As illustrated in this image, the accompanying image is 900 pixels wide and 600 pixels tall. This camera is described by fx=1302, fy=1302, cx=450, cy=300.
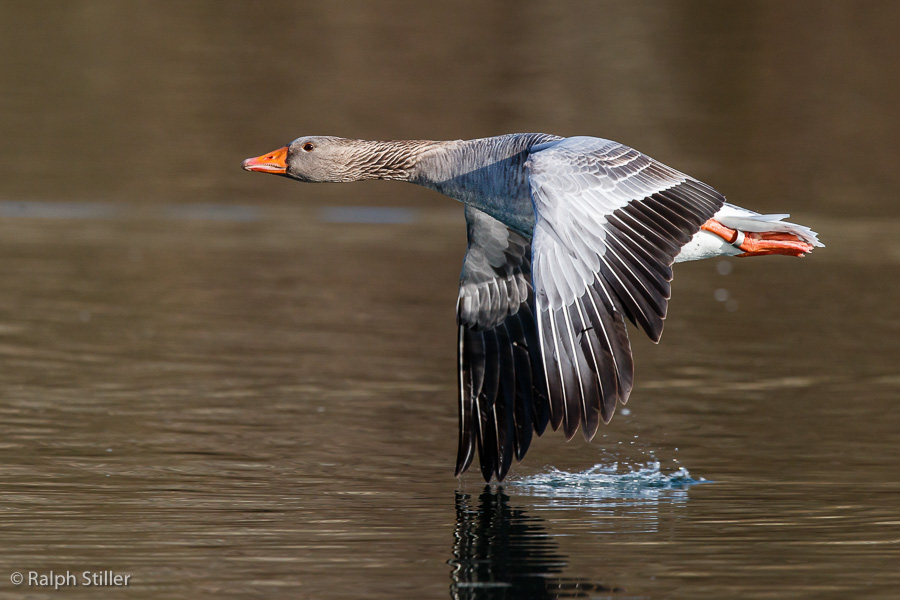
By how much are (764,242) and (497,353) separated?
→ 7.36 feet

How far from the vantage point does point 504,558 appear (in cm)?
751

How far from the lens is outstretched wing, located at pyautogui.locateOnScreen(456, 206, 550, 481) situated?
9703 millimetres

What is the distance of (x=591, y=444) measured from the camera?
10547mm

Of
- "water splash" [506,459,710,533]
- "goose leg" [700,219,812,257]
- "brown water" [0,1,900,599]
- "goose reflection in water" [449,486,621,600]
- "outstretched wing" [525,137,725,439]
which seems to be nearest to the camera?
"goose reflection in water" [449,486,621,600]

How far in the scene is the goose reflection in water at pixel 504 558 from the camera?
22.7 feet

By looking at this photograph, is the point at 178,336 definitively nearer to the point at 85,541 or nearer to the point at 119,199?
the point at 85,541

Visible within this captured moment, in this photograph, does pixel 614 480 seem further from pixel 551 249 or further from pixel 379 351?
pixel 379 351

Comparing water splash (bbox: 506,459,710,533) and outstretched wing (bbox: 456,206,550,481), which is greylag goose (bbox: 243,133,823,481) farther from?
water splash (bbox: 506,459,710,533)

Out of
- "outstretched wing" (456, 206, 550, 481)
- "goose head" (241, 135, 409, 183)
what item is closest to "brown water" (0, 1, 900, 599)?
"outstretched wing" (456, 206, 550, 481)

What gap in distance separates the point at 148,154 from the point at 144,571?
72.7 ft

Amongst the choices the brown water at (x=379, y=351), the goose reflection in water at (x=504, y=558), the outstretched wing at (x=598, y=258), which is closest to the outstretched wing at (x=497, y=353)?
the brown water at (x=379, y=351)

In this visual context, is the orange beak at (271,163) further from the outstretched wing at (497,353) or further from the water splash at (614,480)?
the water splash at (614,480)

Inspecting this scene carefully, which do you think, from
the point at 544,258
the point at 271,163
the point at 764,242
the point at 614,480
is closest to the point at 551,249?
the point at 544,258

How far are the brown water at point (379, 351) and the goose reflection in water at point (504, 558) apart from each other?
0.03 metres
